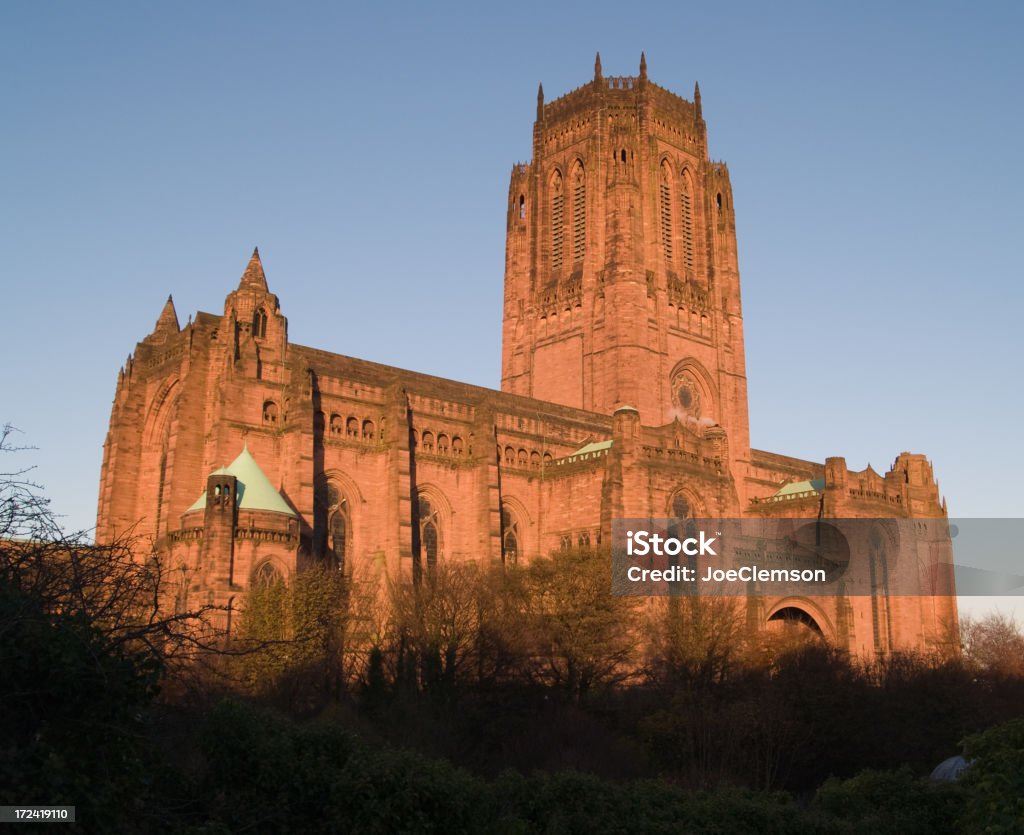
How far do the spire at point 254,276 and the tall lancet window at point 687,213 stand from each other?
32.9 metres

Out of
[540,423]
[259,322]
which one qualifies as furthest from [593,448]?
[259,322]

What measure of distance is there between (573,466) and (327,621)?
20211mm

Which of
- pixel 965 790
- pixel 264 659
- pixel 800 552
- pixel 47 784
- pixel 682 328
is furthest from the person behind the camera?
pixel 682 328

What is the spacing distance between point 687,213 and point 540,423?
75.5 ft

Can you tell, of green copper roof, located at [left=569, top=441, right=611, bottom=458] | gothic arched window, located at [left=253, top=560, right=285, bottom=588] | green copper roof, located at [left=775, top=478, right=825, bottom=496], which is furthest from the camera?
green copper roof, located at [left=775, top=478, right=825, bottom=496]

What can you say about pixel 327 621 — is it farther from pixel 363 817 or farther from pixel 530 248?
pixel 530 248

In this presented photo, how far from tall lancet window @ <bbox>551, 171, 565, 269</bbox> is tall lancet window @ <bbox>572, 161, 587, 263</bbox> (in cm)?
110

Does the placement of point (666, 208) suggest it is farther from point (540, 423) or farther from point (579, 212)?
point (540, 423)

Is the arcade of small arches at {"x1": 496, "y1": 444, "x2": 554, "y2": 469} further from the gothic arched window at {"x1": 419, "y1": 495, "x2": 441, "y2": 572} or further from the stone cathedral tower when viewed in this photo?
the stone cathedral tower

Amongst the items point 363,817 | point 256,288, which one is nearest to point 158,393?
point 256,288

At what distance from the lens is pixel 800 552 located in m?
62.0

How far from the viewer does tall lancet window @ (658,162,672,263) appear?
7425cm

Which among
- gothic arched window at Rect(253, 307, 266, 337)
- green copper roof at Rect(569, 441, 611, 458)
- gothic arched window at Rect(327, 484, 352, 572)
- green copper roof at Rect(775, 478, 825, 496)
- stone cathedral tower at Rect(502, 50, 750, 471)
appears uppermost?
stone cathedral tower at Rect(502, 50, 750, 471)

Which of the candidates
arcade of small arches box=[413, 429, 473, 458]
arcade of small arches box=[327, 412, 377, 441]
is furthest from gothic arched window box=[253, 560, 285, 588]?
arcade of small arches box=[413, 429, 473, 458]
